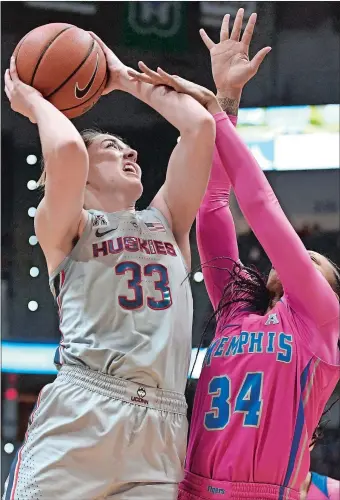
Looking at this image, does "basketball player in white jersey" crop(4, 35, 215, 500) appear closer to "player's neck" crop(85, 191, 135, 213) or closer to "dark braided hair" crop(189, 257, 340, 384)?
"player's neck" crop(85, 191, 135, 213)

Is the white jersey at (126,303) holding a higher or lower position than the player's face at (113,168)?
lower

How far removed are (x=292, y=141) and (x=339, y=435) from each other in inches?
69.6

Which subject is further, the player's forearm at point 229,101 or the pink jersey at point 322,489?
the pink jersey at point 322,489

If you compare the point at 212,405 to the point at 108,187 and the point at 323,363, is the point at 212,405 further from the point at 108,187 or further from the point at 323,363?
the point at 108,187

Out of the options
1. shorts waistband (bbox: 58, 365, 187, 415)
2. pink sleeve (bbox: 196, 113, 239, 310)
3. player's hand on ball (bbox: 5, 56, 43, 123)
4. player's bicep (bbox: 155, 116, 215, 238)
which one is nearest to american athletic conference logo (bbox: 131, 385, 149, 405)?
shorts waistband (bbox: 58, 365, 187, 415)

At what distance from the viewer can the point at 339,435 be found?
489 centimetres

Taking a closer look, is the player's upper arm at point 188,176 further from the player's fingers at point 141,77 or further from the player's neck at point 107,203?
the player's fingers at point 141,77

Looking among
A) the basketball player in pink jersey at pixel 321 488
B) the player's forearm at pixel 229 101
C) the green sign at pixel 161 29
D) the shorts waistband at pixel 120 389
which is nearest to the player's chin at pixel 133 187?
the player's forearm at pixel 229 101

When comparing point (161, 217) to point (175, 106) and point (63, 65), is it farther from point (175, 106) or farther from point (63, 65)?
point (63, 65)

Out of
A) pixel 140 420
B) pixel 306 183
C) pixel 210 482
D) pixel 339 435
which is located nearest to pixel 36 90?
pixel 140 420

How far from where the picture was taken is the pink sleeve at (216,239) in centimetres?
292

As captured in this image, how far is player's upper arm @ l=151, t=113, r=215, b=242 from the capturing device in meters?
2.57

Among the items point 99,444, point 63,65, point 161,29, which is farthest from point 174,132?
point 99,444

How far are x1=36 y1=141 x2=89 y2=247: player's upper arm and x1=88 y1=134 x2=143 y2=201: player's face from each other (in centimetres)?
26
